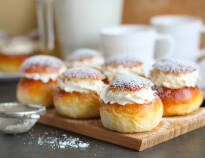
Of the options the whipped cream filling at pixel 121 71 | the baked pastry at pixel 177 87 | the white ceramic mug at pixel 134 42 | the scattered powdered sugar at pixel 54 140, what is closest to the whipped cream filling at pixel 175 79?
the baked pastry at pixel 177 87

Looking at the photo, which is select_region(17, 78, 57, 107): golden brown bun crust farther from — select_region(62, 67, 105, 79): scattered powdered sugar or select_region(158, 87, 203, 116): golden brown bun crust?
select_region(158, 87, 203, 116): golden brown bun crust

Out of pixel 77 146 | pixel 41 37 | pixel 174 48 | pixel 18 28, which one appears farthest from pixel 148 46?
pixel 18 28

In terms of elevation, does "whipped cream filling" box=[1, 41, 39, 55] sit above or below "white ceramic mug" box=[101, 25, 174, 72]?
below

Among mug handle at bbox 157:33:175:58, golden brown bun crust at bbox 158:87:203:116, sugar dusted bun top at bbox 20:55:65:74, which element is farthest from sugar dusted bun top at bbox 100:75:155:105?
mug handle at bbox 157:33:175:58

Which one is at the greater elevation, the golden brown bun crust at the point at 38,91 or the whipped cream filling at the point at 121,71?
the whipped cream filling at the point at 121,71

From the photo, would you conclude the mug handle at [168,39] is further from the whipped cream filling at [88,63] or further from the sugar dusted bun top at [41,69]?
the sugar dusted bun top at [41,69]

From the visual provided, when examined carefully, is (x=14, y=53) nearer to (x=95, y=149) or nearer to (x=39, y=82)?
(x=39, y=82)

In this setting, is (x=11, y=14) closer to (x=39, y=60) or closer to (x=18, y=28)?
(x=18, y=28)
